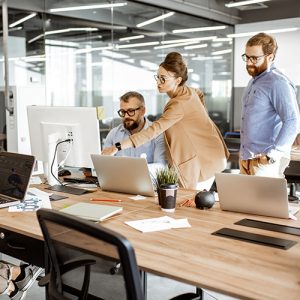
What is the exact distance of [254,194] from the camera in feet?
6.67

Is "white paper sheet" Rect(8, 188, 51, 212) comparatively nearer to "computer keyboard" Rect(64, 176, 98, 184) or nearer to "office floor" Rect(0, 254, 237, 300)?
"computer keyboard" Rect(64, 176, 98, 184)

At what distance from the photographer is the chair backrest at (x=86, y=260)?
1.14 metres

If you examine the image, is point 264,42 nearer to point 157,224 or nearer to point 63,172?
point 157,224

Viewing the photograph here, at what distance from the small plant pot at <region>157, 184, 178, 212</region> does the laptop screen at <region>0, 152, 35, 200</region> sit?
701 mm

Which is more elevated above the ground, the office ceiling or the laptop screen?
the office ceiling

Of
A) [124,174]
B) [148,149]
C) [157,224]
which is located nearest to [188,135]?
[148,149]

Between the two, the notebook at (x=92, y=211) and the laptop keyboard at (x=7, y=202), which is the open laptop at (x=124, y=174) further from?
Answer: the laptop keyboard at (x=7, y=202)

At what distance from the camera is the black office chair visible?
1145mm

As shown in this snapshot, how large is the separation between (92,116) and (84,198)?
0.48m

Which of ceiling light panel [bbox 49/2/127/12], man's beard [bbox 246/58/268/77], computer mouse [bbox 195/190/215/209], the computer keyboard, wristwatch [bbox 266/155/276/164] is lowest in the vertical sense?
the computer keyboard

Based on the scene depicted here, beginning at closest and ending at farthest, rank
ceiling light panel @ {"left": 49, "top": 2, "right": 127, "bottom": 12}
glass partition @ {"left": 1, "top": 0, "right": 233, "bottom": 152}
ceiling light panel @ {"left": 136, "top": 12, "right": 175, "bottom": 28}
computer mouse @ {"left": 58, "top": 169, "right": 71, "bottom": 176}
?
1. computer mouse @ {"left": 58, "top": 169, "right": 71, "bottom": 176}
2. glass partition @ {"left": 1, "top": 0, "right": 233, "bottom": 152}
3. ceiling light panel @ {"left": 49, "top": 2, "right": 127, "bottom": 12}
4. ceiling light panel @ {"left": 136, "top": 12, "right": 175, "bottom": 28}

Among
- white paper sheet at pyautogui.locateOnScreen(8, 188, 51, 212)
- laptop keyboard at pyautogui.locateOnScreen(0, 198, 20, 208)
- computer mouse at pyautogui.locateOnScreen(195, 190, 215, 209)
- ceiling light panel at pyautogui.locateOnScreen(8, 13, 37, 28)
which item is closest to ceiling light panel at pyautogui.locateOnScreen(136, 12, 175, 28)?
ceiling light panel at pyautogui.locateOnScreen(8, 13, 37, 28)

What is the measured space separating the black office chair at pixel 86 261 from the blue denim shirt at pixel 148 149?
1482 millimetres

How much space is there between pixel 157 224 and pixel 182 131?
1.13m
